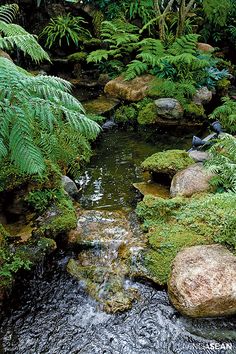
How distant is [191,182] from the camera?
4465mm

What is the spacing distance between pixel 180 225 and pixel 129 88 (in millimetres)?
5279

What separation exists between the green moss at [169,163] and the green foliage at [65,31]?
5.80 meters

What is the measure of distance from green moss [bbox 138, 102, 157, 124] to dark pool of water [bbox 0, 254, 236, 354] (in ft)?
16.1

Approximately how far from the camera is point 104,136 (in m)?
7.12

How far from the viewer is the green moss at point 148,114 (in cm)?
766

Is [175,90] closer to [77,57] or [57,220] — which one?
[77,57]

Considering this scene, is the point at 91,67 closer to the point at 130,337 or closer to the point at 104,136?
the point at 104,136

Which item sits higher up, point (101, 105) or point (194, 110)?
point (194, 110)

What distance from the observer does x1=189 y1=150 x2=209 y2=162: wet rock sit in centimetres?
515

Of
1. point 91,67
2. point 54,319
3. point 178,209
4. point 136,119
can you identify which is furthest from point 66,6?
point 54,319

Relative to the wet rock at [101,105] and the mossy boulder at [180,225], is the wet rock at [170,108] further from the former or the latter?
the mossy boulder at [180,225]

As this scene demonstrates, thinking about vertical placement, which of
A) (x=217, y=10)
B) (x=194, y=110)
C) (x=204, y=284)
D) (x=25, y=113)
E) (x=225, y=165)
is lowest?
(x=194, y=110)

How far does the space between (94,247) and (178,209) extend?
110cm

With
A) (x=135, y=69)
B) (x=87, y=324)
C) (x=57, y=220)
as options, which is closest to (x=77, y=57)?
(x=135, y=69)
